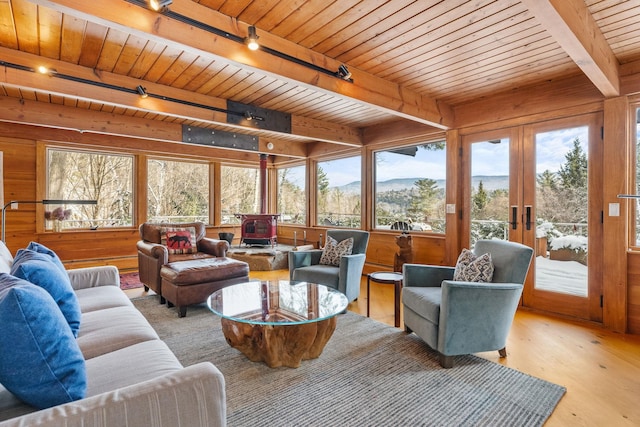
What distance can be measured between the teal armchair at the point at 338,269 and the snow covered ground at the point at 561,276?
1.94 m

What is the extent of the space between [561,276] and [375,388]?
264cm

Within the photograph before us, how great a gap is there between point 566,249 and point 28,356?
13.8ft

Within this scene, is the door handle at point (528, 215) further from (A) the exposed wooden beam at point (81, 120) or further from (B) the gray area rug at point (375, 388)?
(A) the exposed wooden beam at point (81, 120)

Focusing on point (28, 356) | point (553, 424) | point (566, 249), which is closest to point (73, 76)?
point (28, 356)

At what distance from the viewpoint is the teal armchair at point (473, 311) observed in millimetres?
2207

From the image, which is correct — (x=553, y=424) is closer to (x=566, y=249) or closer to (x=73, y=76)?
(x=566, y=249)

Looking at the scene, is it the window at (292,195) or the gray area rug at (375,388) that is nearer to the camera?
the gray area rug at (375,388)

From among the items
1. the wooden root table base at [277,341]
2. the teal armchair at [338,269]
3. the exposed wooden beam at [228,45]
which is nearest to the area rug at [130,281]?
the teal armchair at [338,269]

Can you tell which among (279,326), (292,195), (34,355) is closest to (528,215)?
(279,326)

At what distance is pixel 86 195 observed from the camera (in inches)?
212

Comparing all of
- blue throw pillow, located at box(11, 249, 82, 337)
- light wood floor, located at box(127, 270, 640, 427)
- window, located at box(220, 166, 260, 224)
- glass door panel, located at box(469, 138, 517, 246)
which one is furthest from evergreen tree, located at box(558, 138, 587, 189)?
window, located at box(220, 166, 260, 224)

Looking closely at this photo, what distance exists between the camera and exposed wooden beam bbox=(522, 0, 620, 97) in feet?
5.58

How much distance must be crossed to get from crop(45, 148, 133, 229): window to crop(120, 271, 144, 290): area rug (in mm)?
1085

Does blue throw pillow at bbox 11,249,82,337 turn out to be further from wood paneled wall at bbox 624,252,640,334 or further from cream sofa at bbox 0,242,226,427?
wood paneled wall at bbox 624,252,640,334
